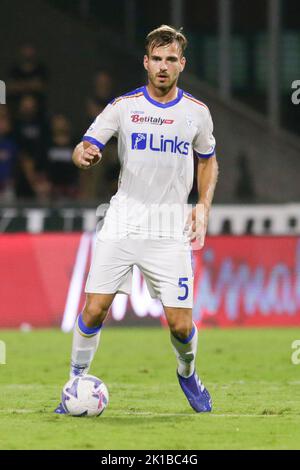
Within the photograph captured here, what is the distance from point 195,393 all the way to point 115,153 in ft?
31.6

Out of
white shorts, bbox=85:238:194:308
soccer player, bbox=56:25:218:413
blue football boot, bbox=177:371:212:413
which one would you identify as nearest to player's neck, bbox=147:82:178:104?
soccer player, bbox=56:25:218:413

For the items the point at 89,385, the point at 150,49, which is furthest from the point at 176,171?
the point at 89,385

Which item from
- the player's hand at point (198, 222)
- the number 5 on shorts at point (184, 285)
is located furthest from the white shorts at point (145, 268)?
the player's hand at point (198, 222)

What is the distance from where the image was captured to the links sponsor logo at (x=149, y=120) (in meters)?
8.09

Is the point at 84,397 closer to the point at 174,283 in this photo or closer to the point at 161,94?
the point at 174,283

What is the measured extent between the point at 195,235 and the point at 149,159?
21.8 inches

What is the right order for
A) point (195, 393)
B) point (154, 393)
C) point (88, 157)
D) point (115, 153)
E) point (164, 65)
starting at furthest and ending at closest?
point (115, 153), point (154, 393), point (195, 393), point (164, 65), point (88, 157)

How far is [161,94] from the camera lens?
26.7 feet

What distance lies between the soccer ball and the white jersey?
0.93 meters

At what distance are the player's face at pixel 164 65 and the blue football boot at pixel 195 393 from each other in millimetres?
1852

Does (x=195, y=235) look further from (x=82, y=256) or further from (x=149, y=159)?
(x=82, y=256)

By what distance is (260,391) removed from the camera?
9.72m

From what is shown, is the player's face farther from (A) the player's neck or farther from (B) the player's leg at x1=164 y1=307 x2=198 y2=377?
(B) the player's leg at x1=164 y1=307 x2=198 y2=377

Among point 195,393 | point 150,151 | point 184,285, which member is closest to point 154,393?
point 195,393
